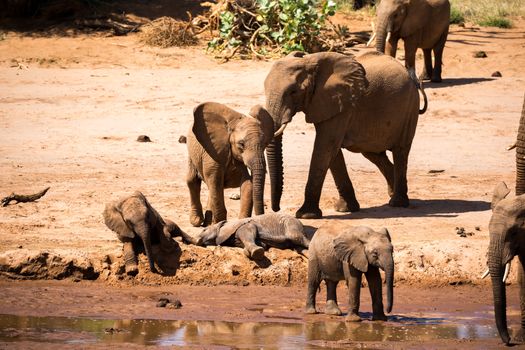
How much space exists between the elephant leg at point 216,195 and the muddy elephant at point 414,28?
8.15m

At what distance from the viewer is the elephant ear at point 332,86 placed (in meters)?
13.4

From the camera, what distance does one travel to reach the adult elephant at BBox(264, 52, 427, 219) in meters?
13.1

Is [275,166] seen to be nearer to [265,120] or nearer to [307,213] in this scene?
[307,213]

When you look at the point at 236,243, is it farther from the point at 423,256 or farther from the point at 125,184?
the point at 125,184

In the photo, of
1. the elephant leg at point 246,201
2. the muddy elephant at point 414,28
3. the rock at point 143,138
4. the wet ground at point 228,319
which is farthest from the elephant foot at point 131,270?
the muddy elephant at point 414,28

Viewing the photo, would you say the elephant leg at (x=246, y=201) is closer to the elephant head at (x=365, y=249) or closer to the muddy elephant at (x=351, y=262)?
the muddy elephant at (x=351, y=262)

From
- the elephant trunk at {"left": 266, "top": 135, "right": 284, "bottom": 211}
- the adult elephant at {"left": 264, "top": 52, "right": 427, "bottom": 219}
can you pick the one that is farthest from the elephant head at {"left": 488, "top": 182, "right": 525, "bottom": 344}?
the elephant trunk at {"left": 266, "top": 135, "right": 284, "bottom": 211}

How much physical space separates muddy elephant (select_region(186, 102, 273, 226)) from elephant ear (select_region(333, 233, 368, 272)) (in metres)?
2.18

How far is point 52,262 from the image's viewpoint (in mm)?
11367

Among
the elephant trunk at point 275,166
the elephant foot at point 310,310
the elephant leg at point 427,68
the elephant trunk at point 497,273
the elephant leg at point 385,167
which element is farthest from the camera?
the elephant leg at point 427,68

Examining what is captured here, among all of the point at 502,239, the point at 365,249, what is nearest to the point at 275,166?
the point at 365,249

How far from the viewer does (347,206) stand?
45.9 ft

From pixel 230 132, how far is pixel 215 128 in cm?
17

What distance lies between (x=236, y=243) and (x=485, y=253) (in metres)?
2.33
